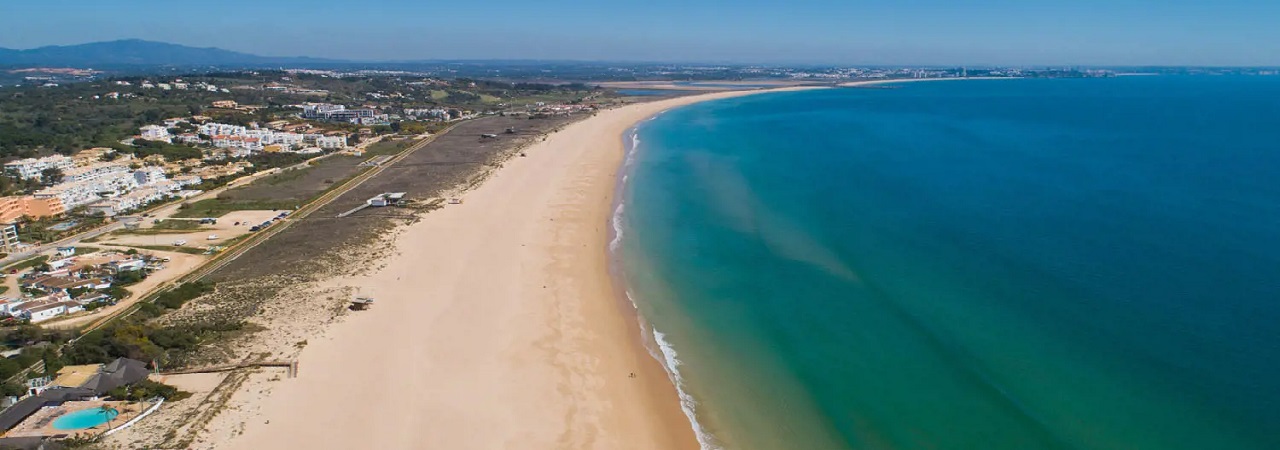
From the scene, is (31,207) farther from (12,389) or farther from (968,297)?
(968,297)

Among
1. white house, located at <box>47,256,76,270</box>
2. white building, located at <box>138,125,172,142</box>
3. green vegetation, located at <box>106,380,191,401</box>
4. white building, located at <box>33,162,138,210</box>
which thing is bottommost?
green vegetation, located at <box>106,380,191,401</box>

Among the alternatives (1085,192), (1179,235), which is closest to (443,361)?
(1179,235)

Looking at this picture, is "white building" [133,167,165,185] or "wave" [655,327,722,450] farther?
"white building" [133,167,165,185]

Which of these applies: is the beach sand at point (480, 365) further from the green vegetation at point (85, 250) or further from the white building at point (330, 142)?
the white building at point (330, 142)

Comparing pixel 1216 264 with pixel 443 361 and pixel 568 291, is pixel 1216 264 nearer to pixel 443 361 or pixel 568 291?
pixel 568 291

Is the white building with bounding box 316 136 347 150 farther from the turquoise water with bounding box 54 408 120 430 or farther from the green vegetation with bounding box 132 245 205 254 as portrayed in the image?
the turquoise water with bounding box 54 408 120 430

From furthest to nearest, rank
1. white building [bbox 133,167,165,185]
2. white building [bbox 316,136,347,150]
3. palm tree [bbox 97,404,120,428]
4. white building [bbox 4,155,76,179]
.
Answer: white building [bbox 316,136,347,150]
white building [bbox 4,155,76,179]
white building [bbox 133,167,165,185]
palm tree [bbox 97,404,120,428]

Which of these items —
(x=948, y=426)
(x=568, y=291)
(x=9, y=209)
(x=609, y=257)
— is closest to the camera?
(x=948, y=426)

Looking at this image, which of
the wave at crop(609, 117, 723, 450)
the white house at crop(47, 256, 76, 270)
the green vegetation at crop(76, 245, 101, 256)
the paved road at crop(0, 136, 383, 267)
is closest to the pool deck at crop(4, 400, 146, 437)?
the wave at crop(609, 117, 723, 450)
